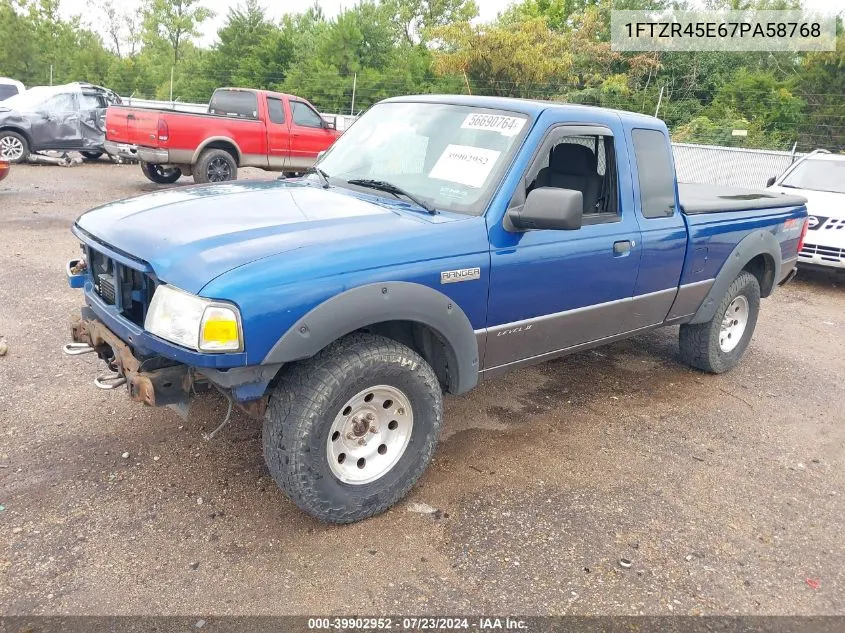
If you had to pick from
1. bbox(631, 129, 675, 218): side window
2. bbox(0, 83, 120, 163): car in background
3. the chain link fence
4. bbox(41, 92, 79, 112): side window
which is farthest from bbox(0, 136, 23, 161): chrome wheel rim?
the chain link fence

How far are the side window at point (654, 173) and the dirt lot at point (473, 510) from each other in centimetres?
142

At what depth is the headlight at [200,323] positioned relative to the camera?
2.56 meters

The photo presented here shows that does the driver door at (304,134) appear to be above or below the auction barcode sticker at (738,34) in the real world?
below

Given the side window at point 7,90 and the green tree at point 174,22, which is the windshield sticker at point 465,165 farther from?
the green tree at point 174,22

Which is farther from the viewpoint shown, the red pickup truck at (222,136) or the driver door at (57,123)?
the driver door at (57,123)

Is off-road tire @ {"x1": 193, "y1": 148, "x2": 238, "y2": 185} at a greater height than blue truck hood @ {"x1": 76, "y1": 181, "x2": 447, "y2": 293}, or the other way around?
off-road tire @ {"x1": 193, "y1": 148, "x2": 238, "y2": 185}

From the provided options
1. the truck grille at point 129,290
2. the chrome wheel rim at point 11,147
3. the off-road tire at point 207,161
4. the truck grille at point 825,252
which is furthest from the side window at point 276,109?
the truck grille at point 129,290

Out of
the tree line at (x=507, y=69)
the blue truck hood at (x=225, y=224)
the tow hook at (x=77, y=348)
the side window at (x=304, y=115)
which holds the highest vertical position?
the tree line at (x=507, y=69)

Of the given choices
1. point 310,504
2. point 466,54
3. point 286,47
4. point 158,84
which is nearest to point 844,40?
point 466,54

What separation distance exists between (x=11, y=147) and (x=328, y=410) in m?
14.2

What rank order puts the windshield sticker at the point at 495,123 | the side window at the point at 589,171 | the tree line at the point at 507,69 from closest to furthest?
1. the windshield sticker at the point at 495,123
2. the side window at the point at 589,171
3. the tree line at the point at 507,69

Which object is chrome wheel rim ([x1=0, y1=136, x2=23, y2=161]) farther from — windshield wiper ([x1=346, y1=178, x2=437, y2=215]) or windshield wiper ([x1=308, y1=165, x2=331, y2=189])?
windshield wiper ([x1=346, y1=178, x2=437, y2=215])

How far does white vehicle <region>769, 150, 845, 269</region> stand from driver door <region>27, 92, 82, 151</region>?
13474 mm

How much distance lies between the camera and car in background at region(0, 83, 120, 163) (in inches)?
532
